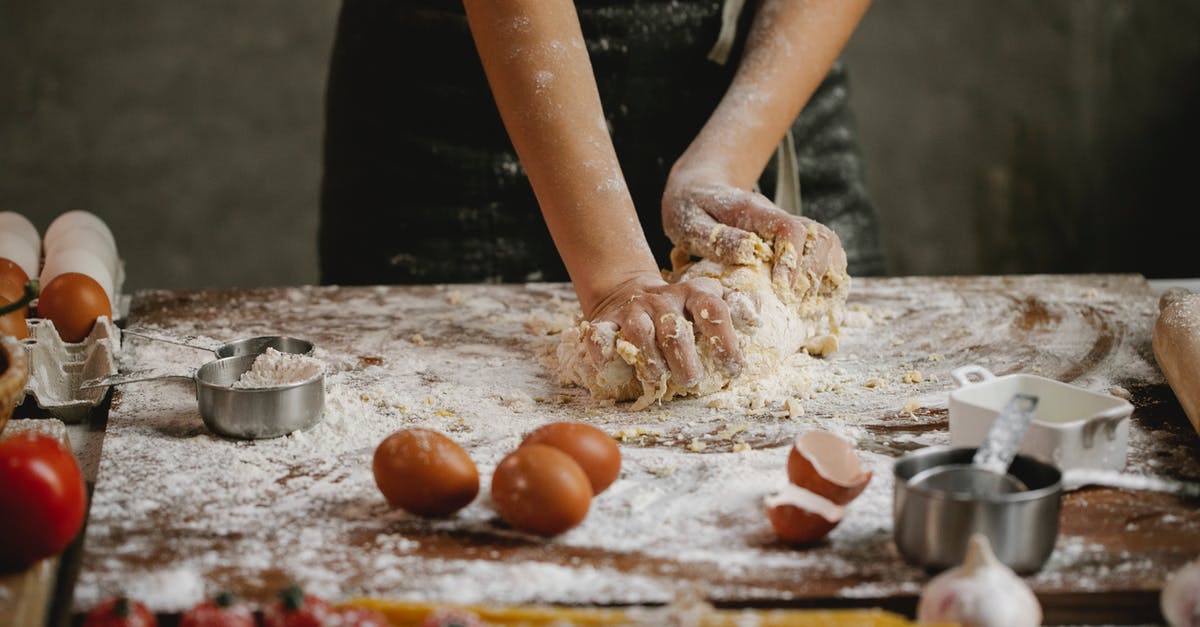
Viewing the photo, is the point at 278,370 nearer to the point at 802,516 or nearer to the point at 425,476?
the point at 425,476

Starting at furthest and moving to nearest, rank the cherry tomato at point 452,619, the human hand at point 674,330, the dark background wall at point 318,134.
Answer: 1. the dark background wall at point 318,134
2. the human hand at point 674,330
3. the cherry tomato at point 452,619

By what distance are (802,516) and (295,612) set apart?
53 centimetres

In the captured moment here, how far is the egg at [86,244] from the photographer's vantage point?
212cm

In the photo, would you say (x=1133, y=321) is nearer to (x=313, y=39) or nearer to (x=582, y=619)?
(x=582, y=619)

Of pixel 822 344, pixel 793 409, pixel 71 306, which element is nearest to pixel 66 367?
pixel 71 306

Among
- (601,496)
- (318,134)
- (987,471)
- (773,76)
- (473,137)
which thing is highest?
(773,76)

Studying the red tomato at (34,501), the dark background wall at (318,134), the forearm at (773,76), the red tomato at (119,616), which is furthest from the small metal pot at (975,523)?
the dark background wall at (318,134)

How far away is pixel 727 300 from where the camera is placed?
5.88 ft

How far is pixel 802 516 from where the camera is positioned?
1223 millimetres

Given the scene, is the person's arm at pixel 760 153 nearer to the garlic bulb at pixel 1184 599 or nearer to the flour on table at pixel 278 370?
the flour on table at pixel 278 370

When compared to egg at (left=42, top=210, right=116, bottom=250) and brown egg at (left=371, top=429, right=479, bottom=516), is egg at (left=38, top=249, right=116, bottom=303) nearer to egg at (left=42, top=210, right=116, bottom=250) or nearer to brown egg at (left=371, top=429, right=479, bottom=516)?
egg at (left=42, top=210, right=116, bottom=250)

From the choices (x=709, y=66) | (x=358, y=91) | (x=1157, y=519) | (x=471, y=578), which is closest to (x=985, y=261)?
(x=709, y=66)

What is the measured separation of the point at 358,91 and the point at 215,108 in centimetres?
255

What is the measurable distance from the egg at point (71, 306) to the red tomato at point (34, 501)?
0.69m
